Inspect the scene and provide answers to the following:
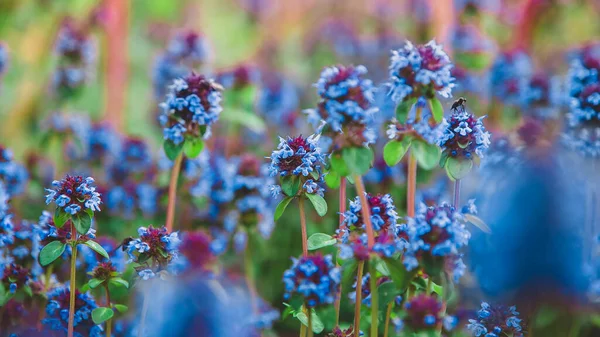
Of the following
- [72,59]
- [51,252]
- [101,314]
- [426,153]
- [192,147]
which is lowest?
[101,314]

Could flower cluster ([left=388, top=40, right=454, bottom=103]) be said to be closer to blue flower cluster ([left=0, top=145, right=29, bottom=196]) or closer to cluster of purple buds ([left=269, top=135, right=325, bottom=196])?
cluster of purple buds ([left=269, top=135, right=325, bottom=196])

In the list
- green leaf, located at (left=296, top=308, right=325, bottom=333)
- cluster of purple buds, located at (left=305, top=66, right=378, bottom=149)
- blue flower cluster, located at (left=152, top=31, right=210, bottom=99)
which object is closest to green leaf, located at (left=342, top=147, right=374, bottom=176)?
cluster of purple buds, located at (left=305, top=66, right=378, bottom=149)

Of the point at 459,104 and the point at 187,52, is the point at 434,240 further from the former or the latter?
the point at 187,52

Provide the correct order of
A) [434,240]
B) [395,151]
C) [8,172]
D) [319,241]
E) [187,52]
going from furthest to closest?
[187,52] < [8,172] < [319,241] < [395,151] < [434,240]

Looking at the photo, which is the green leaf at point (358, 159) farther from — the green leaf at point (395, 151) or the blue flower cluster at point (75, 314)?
the blue flower cluster at point (75, 314)

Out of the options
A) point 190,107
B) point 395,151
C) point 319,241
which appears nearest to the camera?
point 395,151

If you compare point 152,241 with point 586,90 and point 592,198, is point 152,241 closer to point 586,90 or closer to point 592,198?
point 592,198

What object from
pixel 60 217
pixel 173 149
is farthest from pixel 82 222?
pixel 173 149
